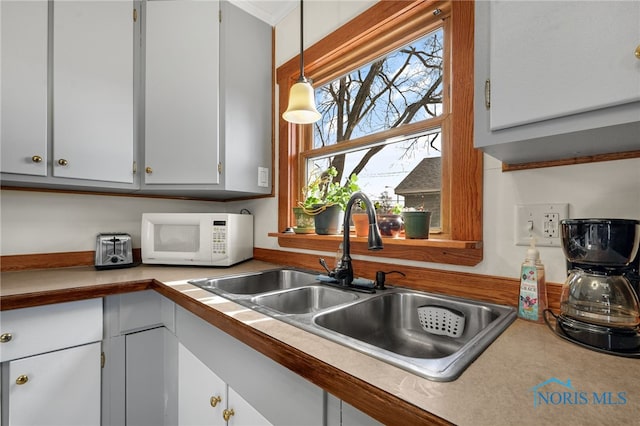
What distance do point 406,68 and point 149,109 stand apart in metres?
1.39

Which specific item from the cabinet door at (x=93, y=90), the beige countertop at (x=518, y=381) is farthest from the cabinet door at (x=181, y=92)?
the beige countertop at (x=518, y=381)

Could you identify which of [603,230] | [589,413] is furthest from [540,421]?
[603,230]

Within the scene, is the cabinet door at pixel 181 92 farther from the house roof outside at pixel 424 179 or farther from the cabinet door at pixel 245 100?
the house roof outside at pixel 424 179

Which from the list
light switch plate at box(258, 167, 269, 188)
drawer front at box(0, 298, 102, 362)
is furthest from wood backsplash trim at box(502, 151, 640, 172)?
drawer front at box(0, 298, 102, 362)

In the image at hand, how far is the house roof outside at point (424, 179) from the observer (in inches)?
49.5

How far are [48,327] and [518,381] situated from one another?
157cm

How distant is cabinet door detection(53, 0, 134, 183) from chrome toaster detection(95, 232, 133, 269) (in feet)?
1.17

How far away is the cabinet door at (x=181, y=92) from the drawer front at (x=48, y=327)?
724mm

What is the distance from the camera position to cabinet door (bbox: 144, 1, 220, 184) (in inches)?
64.0

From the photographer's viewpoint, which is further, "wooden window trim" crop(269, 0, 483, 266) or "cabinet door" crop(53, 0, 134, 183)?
"cabinet door" crop(53, 0, 134, 183)

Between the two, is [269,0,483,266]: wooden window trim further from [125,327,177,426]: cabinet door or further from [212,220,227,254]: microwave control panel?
[125,327,177,426]: cabinet door

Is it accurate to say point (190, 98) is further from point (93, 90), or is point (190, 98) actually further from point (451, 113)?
point (451, 113)

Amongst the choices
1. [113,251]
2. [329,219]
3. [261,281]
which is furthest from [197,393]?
[113,251]

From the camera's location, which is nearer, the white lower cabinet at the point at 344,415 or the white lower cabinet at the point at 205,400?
the white lower cabinet at the point at 344,415
